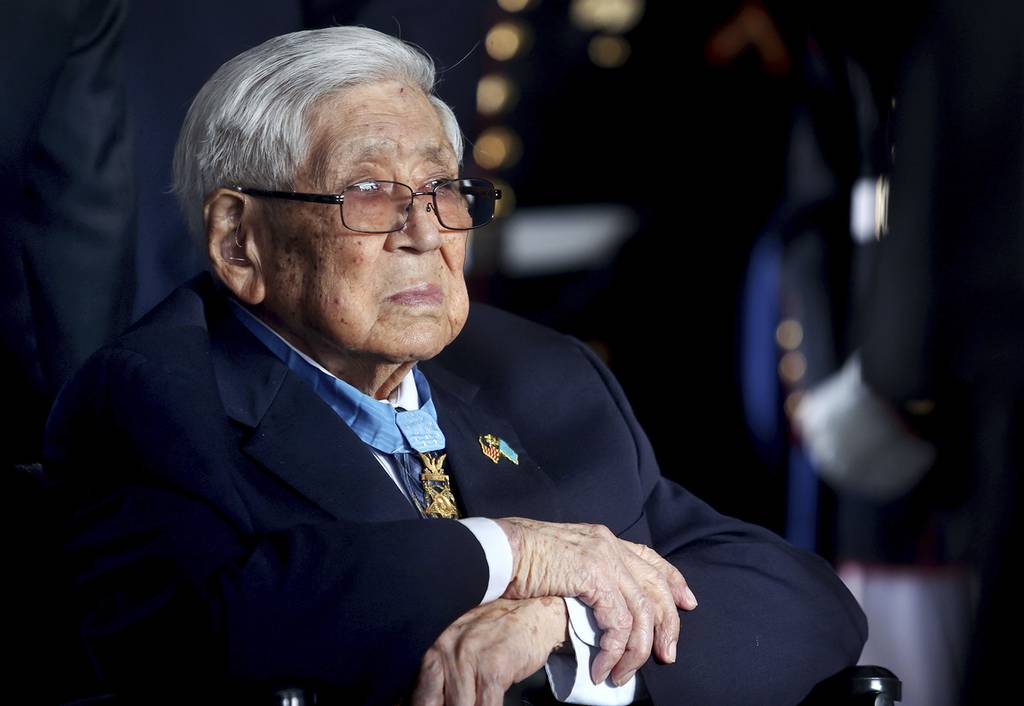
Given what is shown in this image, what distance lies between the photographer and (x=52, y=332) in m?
1.67

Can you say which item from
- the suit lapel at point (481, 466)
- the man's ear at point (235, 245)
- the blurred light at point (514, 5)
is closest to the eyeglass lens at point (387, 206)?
the man's ear at point (235, 245)

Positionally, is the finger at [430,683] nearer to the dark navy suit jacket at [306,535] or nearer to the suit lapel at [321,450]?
the dark navy suit jacket at [306,535]

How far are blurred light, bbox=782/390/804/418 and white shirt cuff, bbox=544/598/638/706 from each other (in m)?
0.85

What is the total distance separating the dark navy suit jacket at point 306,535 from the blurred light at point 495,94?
535 mm

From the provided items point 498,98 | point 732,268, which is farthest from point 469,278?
point 732,268

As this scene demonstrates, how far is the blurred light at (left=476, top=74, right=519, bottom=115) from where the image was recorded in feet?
6.46

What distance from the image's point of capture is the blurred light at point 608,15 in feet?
6.92

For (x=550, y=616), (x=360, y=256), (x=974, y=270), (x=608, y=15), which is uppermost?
(x=608, y=15)

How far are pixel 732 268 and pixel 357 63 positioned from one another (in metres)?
0.92

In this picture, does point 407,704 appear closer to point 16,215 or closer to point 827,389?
point 16,215

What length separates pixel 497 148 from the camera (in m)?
2.02

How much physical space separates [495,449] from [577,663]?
348mm

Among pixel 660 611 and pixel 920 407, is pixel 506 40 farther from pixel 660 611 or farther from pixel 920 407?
pixel 660 611

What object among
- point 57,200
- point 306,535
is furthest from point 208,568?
point 57,200
